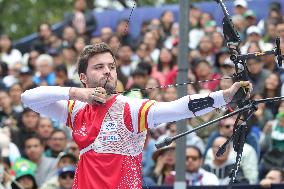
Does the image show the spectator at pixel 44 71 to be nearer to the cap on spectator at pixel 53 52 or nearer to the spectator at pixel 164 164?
the cap on spectator at pixel 53 52

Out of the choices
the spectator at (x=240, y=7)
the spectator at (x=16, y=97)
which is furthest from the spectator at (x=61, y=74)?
the spectator at (x=240, y=7)

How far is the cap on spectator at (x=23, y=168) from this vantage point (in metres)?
13.2

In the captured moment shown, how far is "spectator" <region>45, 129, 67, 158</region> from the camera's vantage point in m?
14.5

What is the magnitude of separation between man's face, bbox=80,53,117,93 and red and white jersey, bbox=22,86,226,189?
0.50 ft

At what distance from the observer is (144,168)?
44.7ft

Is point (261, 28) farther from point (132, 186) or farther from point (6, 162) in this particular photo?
point (132, 186)

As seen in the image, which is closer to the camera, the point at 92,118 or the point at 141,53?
the point at 92,118

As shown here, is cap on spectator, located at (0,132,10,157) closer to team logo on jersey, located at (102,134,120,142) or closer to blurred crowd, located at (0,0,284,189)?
blurred crowd, located at (0,0,284,189)

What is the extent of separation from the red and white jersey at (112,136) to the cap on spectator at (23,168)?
505 centimetres

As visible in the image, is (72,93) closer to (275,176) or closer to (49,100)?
(49,100)

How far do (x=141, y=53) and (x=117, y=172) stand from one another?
10.0 metres

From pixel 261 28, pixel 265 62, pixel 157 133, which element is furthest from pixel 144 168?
pixel 261 28

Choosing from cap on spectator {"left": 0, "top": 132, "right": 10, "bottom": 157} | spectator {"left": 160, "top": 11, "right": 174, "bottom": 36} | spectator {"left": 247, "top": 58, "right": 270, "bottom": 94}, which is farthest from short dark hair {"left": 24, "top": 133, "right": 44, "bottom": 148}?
spectator {"left": 160, "top": 11, "right": 174, "bottom": 36}

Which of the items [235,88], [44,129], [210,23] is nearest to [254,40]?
[210,23]
